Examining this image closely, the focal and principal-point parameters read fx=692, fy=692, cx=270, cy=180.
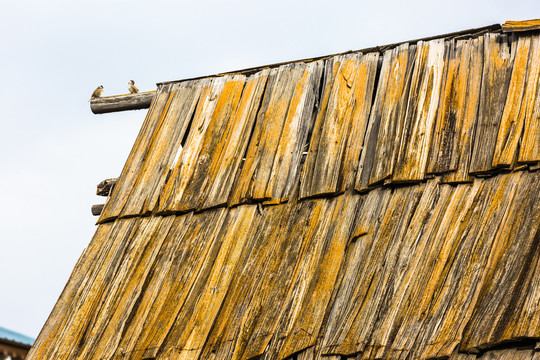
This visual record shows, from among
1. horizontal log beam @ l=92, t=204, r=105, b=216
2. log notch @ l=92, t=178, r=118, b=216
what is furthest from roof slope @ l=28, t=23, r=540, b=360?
horizontal log beam @ l=92, t=204, r=105, b=216

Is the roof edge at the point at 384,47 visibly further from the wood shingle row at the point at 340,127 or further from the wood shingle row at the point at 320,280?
the wood shingle row at the point at 320,280

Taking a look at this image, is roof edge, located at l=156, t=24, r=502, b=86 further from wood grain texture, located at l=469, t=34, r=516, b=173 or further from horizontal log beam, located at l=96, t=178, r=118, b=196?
horizontal log beam, located at l=96, t=178, r=118, b=196

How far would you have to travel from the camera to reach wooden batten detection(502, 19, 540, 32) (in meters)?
6.05

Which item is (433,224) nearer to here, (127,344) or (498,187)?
(498,187)

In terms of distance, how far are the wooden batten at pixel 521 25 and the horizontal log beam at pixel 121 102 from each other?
166 inches

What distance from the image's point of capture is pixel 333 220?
587cm

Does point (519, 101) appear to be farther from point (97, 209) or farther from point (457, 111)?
point (97, 209)

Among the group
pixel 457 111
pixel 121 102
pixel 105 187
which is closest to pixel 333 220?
pixel 457 111

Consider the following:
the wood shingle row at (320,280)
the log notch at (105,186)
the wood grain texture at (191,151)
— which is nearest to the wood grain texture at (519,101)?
the wood shingle row at (320,280)

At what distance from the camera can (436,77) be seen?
6371 mm

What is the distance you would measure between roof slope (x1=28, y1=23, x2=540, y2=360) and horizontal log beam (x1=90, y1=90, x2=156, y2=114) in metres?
0.85

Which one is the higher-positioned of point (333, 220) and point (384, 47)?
point (384, 47)

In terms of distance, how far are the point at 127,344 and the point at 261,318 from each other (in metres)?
1.29

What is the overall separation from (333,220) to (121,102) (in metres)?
4.04
